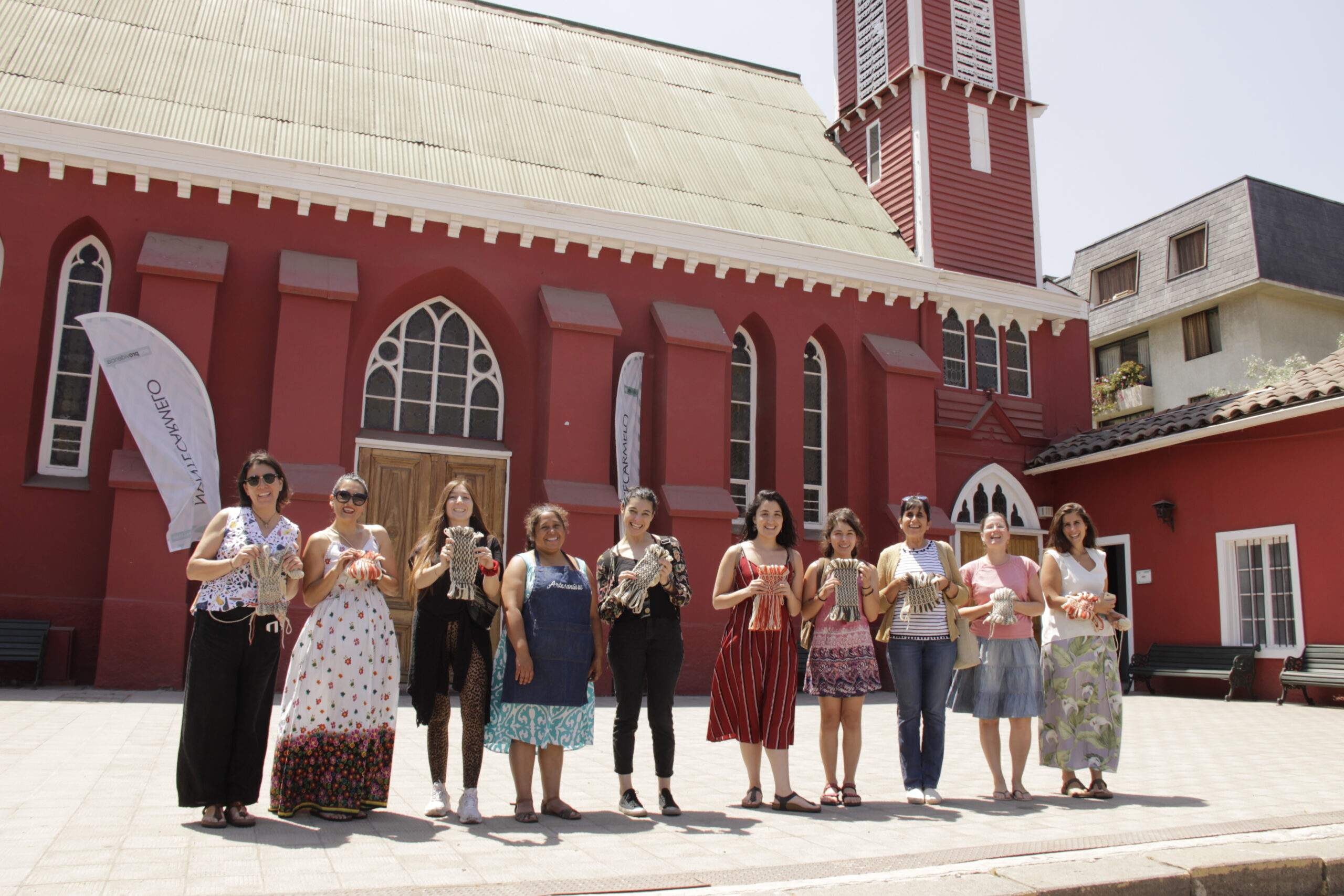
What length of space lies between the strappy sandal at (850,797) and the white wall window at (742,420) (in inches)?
353

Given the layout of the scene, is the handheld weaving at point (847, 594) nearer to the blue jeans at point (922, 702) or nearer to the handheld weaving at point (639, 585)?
the blue jeans at point (922, 702)

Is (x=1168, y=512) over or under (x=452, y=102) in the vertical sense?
under

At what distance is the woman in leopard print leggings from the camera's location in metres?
5.22

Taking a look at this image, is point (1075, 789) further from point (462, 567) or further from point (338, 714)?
point (338, 714)

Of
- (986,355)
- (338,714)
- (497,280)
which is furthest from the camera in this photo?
(986,355)

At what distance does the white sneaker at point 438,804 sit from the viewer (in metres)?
5.11

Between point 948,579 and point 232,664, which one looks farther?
point 948,579

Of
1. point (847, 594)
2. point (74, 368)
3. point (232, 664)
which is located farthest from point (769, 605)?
point (74, 368)

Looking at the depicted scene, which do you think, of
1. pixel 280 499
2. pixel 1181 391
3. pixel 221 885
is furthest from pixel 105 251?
pixel 1181 391

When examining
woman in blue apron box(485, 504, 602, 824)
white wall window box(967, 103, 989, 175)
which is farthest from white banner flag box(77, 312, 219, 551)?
white wall window box(967, 103, 989, 175)

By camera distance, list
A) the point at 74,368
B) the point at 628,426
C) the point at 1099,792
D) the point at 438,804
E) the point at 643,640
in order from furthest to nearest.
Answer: the point at 628,426
the point at 74,368
the point at 1099,792
the point at 643,640
the point at 438,804

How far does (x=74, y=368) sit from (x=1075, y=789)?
36.8 feet

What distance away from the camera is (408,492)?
1288cm

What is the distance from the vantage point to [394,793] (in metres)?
5.78
